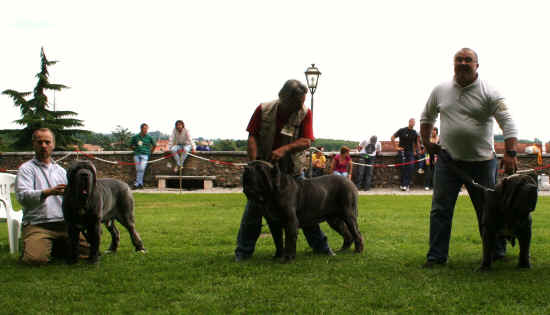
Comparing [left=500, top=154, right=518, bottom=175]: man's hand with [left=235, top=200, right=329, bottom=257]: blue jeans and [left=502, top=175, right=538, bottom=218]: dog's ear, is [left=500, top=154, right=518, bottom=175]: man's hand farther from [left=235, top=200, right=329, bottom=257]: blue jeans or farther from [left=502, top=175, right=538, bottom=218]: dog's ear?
[left=235, top=200, right=329, bottom=257]: blue jeans

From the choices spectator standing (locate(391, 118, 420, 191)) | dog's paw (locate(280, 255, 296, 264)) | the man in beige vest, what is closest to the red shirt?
the man in beige vest

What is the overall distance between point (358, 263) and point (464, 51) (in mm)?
2631

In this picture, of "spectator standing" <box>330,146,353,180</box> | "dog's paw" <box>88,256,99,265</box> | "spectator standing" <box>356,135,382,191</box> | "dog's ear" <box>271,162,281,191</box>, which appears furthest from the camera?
"spectator standing" <box>356,135,382,191</box>

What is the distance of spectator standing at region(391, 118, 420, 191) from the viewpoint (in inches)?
773

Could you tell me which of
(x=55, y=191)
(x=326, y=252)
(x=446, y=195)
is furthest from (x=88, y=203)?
(x=446, y=195)

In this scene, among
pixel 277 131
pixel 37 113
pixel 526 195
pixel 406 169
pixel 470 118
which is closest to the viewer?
pixel 526 195

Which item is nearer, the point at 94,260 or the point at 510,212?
the point at 510,212

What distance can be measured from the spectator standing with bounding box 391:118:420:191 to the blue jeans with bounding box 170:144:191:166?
27.3ft

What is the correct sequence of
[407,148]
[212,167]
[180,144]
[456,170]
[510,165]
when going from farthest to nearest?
[212,167] < [180,144] < [407,148] < [456,170] < [510,165]

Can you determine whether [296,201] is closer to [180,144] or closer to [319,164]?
[319,164]

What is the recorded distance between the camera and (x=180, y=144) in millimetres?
21000

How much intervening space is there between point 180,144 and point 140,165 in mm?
1850

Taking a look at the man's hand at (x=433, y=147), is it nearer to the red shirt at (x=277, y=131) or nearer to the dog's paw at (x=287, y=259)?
the red shirt at (x=277, y=131)

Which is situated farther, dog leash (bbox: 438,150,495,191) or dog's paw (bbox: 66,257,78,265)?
dog's paw (bbox: 66,257,78,265)
